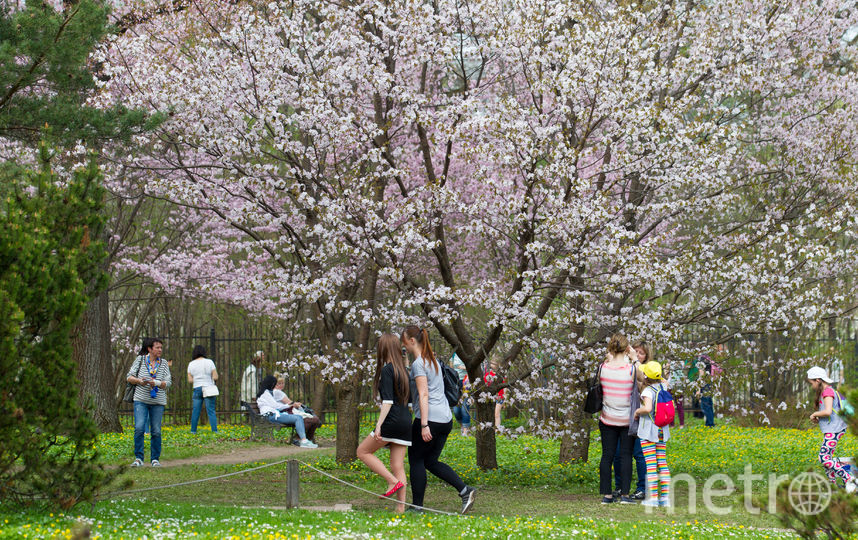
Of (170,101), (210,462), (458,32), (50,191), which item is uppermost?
(458,32)

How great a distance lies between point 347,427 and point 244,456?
8.94 ft

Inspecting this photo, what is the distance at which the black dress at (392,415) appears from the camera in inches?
295

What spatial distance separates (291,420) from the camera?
14.9 metres

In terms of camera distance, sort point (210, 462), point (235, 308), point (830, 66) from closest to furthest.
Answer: point (210, 462), point (830, 66), point (235, 308)

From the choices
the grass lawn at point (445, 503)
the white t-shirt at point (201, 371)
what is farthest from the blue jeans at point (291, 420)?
the white t-shirt at point (201, 371)

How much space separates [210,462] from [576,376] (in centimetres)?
558

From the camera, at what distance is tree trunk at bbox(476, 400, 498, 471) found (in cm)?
1077

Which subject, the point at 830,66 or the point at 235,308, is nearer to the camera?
the point at 830,66

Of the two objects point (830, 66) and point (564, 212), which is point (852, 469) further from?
point (830, 66)

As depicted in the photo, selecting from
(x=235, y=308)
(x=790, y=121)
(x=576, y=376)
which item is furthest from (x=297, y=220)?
(x=235, y=308)

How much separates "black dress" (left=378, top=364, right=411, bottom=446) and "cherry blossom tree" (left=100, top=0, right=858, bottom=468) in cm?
181

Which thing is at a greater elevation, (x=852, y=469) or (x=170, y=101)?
(x=170, y=101)

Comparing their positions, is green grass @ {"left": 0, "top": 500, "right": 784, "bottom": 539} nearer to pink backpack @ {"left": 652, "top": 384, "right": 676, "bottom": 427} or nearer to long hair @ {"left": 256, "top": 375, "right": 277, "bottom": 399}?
pink backpack @ {"left": 652, "top": 384, "right": 676, "bottom": 427}

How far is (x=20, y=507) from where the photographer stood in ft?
21.4
